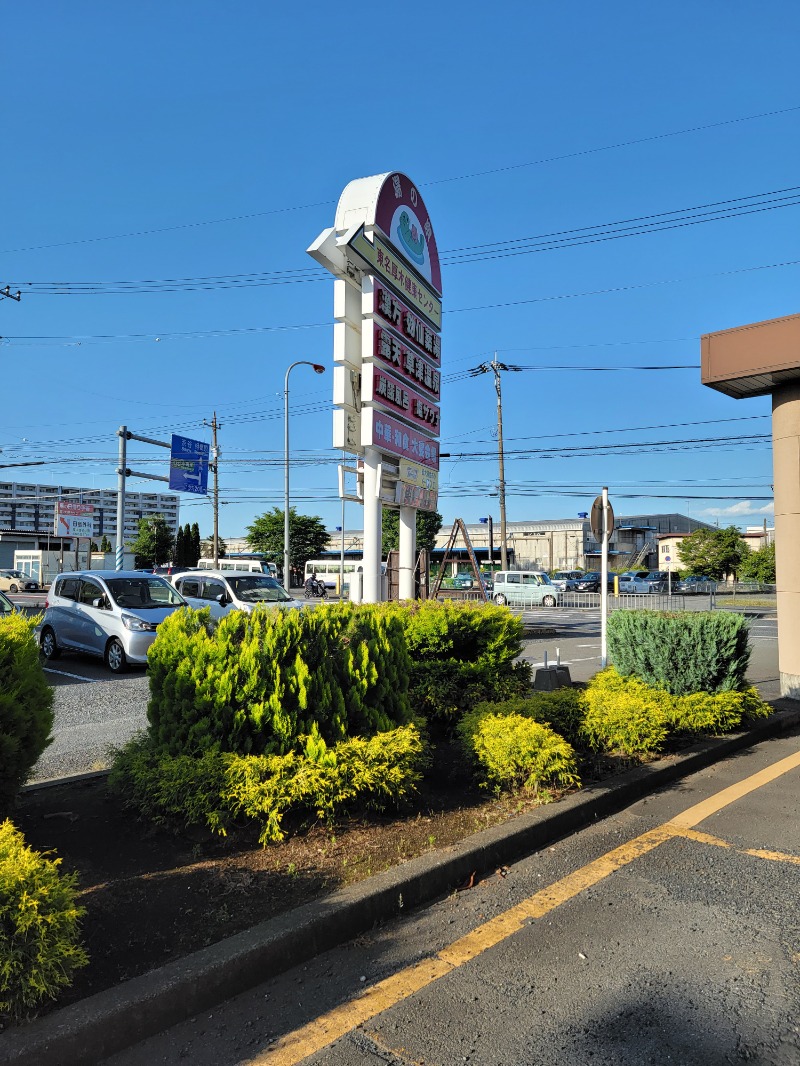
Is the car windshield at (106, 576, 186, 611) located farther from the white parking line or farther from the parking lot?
the white parking line

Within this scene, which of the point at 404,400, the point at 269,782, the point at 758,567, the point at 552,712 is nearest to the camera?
the point at 269,782

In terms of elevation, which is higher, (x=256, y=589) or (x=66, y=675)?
(x=256, y=589)

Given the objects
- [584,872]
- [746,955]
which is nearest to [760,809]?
[584,872]

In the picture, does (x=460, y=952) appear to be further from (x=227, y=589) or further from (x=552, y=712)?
(x=227, y=589)

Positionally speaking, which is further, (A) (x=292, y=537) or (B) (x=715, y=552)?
(A) (x=292, y=537)

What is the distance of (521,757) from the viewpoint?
15.2 feet

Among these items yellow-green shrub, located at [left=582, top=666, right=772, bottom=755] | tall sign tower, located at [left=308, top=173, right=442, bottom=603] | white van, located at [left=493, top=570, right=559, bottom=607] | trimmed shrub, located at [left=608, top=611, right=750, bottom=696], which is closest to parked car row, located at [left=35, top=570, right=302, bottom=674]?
tall sign tower, located at [left=308, top=173, right=442, bottom=603]

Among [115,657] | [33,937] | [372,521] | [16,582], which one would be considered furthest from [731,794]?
[16,582]

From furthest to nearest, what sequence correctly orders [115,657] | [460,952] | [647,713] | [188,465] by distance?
[188,465]
[115,657]
[647,713]
[460,952]

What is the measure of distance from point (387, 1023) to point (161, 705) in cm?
237

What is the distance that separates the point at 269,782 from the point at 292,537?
61.9m

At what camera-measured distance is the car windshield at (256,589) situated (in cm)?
1638

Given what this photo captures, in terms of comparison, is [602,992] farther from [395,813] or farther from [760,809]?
[760,809]

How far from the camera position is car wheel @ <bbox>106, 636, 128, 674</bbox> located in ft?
40.8
